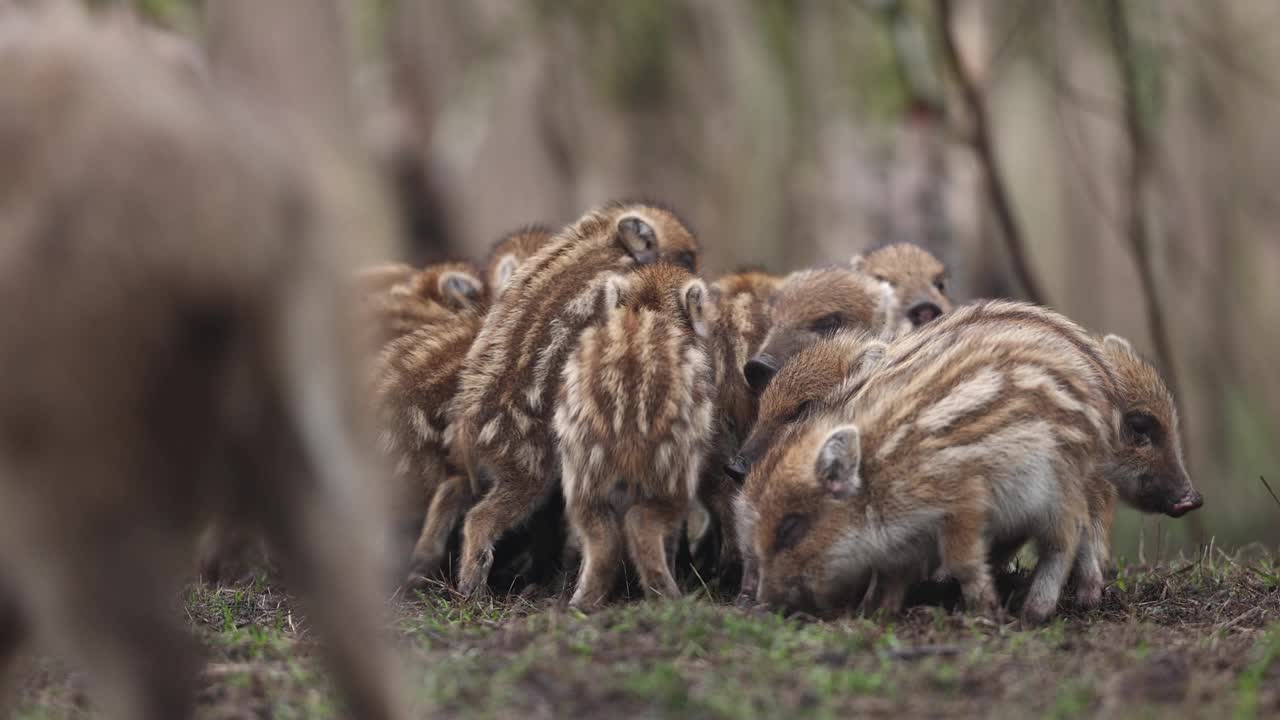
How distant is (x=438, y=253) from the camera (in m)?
12.7

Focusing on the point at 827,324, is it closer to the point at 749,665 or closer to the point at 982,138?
the point at 749,665

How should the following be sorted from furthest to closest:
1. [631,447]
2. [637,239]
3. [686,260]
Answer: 1. [686,260]
2. [637,239]
3. [631,447]

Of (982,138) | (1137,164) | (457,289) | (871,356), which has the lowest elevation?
(871,356)

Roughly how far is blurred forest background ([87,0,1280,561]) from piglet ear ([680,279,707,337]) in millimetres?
2675

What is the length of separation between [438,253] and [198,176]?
999 cm

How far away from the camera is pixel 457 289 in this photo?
631cm

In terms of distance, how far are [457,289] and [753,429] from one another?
5.07 feet

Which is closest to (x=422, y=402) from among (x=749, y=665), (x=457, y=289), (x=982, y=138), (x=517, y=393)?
(x=517, y=393)

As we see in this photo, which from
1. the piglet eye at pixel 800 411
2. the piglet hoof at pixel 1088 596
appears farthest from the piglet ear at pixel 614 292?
the piglet hoof at pixel 1088 596

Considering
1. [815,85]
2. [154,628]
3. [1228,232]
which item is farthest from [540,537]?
[815,85]

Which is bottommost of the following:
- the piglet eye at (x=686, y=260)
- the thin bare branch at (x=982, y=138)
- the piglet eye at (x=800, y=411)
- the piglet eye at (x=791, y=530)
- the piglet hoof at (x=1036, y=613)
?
the piglet hoof at (x=1036, y=613)

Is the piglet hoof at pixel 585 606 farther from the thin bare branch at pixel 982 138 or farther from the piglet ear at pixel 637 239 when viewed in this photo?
the thin bare branch at pixel 982 138

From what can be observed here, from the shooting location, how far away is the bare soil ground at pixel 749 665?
3.63m

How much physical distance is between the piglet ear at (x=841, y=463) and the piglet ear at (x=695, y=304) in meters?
0.80
